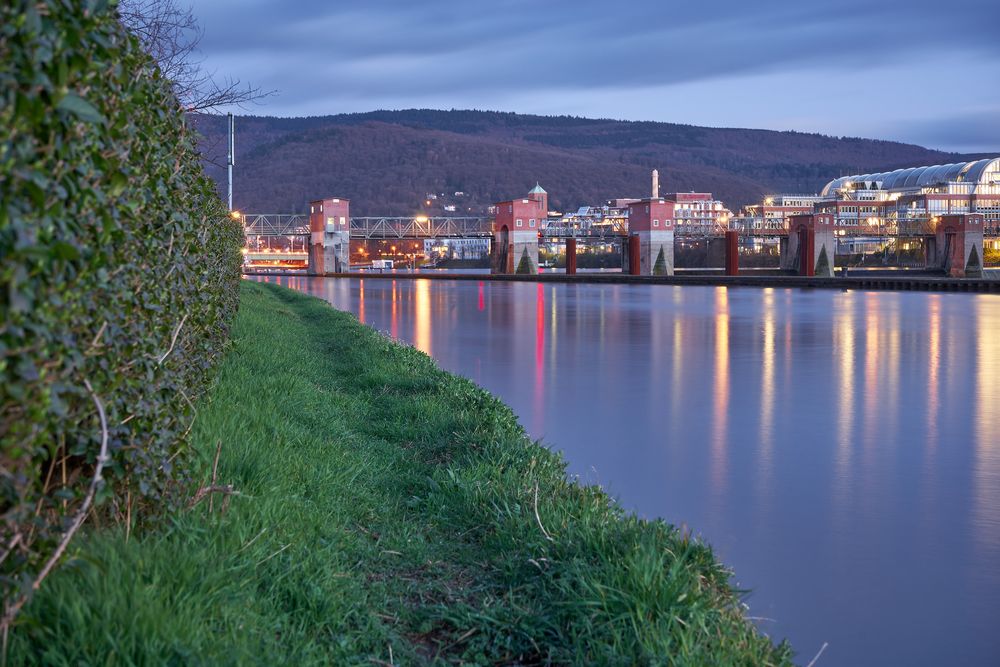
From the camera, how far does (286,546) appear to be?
4.54 meters

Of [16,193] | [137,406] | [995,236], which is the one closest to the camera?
[16,193]

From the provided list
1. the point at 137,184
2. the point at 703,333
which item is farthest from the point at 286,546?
the point at 703,333

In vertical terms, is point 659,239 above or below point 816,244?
above

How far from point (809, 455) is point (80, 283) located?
823 cm

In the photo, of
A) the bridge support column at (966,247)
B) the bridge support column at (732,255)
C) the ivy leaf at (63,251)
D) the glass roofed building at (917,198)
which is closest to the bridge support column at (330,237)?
the bridge support column at (732,255)

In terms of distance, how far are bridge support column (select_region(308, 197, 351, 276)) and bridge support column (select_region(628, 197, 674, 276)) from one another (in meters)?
32.7

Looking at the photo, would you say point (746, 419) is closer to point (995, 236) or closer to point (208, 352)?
point (208, 352)

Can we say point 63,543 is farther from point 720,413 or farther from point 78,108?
point 720,413

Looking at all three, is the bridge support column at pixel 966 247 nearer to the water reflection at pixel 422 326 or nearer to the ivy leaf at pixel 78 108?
the water reflection at pixel 422 326

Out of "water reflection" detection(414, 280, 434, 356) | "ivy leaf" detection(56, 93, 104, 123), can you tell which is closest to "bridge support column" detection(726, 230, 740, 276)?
"water reflection" detection(414, 280, 434, 356)

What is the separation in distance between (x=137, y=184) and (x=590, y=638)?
9.01 feet

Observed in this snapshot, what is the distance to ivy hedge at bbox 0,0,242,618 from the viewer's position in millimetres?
2703

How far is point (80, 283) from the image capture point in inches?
127

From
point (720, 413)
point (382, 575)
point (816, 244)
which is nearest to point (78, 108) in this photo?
point (382, 575)
